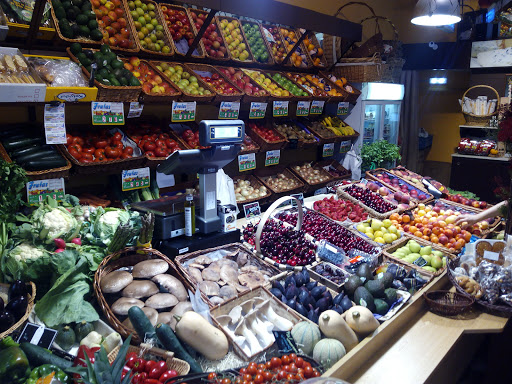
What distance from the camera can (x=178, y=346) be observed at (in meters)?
1.78

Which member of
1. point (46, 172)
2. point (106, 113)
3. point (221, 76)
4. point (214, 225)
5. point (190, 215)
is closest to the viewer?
point (190, 215)

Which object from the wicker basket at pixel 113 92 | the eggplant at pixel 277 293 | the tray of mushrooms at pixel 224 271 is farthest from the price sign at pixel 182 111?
the eggplant at pixel 277 293

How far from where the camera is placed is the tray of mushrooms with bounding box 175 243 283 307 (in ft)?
7.60

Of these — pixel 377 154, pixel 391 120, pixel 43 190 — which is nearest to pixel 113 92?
pixel 43 190

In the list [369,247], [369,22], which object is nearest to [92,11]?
[369,247]

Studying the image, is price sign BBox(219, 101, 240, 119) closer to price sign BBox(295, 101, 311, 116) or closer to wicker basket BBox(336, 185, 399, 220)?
price sign BBox(295, 101, 311, 116)

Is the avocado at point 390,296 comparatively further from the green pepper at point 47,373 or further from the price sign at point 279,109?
the price sign at point 279,109

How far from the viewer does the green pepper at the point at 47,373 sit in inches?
62.2

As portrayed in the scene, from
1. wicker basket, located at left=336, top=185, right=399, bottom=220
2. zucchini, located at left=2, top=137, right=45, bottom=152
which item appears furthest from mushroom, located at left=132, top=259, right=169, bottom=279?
wicker basket, located at left=336, top=185, right=399, bottom=220

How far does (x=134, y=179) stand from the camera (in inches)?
140

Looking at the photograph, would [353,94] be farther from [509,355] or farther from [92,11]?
[509,355]

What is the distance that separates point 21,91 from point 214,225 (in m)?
1.54

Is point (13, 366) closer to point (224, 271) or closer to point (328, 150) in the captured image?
point (224, 271)

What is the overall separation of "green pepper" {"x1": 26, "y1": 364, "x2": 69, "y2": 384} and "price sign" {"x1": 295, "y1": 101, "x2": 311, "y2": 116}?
13.3ft
